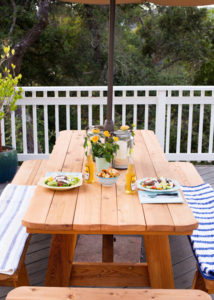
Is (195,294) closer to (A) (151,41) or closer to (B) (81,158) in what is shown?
(B) (81,158)

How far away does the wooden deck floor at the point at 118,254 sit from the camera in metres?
2.46

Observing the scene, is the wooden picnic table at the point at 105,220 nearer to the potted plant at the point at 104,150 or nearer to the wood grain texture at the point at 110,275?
the wood grain texture at the point at 110,275

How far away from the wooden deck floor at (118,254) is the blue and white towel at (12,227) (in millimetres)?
410

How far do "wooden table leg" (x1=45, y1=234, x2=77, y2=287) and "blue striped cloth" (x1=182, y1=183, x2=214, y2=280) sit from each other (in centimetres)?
66

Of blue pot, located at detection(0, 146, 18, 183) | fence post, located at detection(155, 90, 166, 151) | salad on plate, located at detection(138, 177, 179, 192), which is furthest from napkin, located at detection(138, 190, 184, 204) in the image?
fence post, located at detection(155, 90, 166, 151)

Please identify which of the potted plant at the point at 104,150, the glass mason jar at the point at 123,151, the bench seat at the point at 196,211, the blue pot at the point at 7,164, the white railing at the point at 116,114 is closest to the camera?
the bench seat at the point at 196,211

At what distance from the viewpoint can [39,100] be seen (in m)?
4.30

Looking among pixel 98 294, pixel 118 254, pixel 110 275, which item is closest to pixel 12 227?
pixel 110 275

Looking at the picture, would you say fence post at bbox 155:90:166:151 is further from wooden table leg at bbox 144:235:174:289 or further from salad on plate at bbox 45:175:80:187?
salad on plate at bbox 45:175:80:187

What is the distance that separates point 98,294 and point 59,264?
2.04 ft

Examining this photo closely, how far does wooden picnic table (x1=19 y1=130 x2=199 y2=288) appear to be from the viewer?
5.47ft

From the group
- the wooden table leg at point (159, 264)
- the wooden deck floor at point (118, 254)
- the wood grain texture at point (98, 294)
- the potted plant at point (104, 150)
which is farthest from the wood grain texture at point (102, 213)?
the wooden deck floor at point (118, 254)

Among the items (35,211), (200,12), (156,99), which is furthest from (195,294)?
(200,12)

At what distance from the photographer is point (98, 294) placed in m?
1.60
